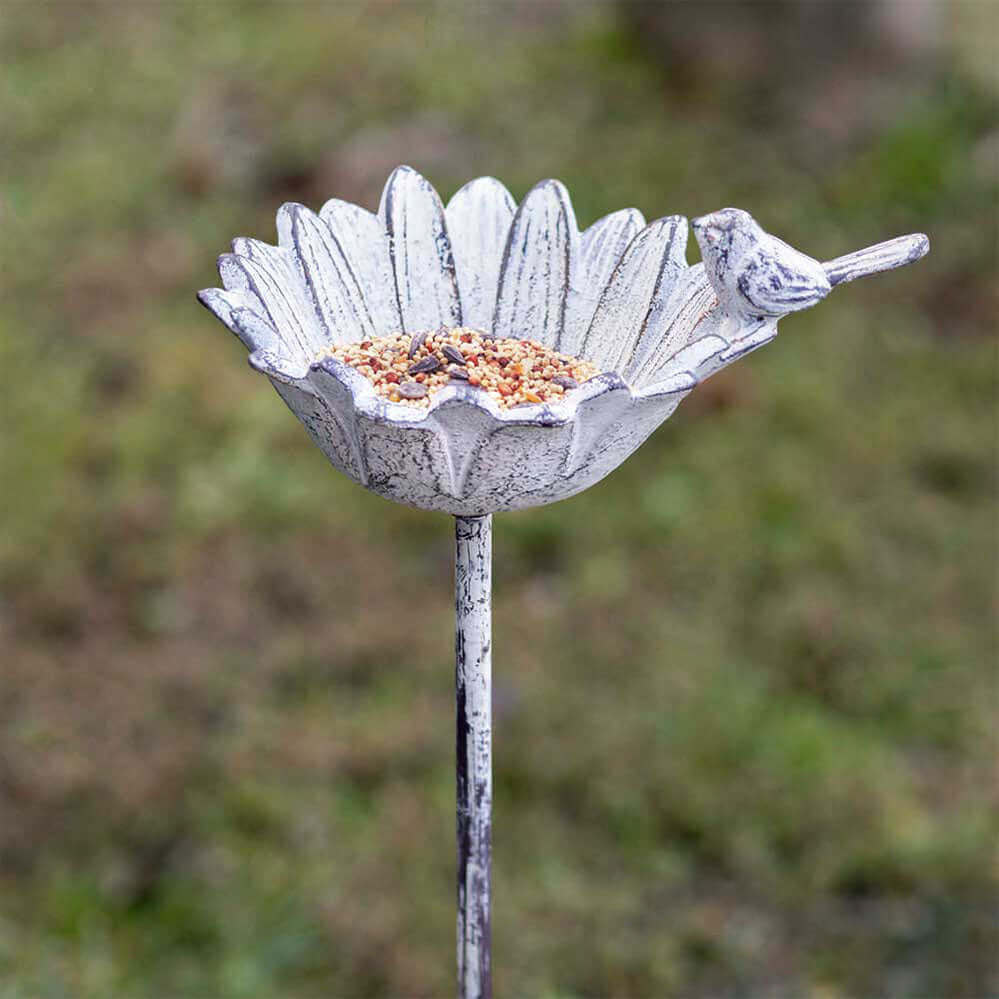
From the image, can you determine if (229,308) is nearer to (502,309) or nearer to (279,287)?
(279,287)

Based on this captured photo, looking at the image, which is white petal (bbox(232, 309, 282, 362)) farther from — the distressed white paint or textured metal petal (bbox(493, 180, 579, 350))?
textured metal petal (bbox(493, 180, 579, 350))

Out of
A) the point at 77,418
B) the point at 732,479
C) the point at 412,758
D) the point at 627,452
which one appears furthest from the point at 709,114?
the point at 627,452

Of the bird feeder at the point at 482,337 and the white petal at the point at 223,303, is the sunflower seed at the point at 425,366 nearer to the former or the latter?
the bird feeder at the point at 482,337

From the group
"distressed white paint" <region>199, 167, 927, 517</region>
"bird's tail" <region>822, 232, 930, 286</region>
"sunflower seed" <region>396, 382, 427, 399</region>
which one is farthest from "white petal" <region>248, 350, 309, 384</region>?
"bird's tail" <region>822, 232, 930, 286</region>

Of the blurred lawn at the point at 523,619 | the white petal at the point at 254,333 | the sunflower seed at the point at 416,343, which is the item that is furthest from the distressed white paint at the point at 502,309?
the blurred lawn at the point at 523,619

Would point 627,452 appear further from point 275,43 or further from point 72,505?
point 275,43

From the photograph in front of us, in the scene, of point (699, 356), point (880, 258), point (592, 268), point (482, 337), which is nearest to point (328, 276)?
point (482, 337)
